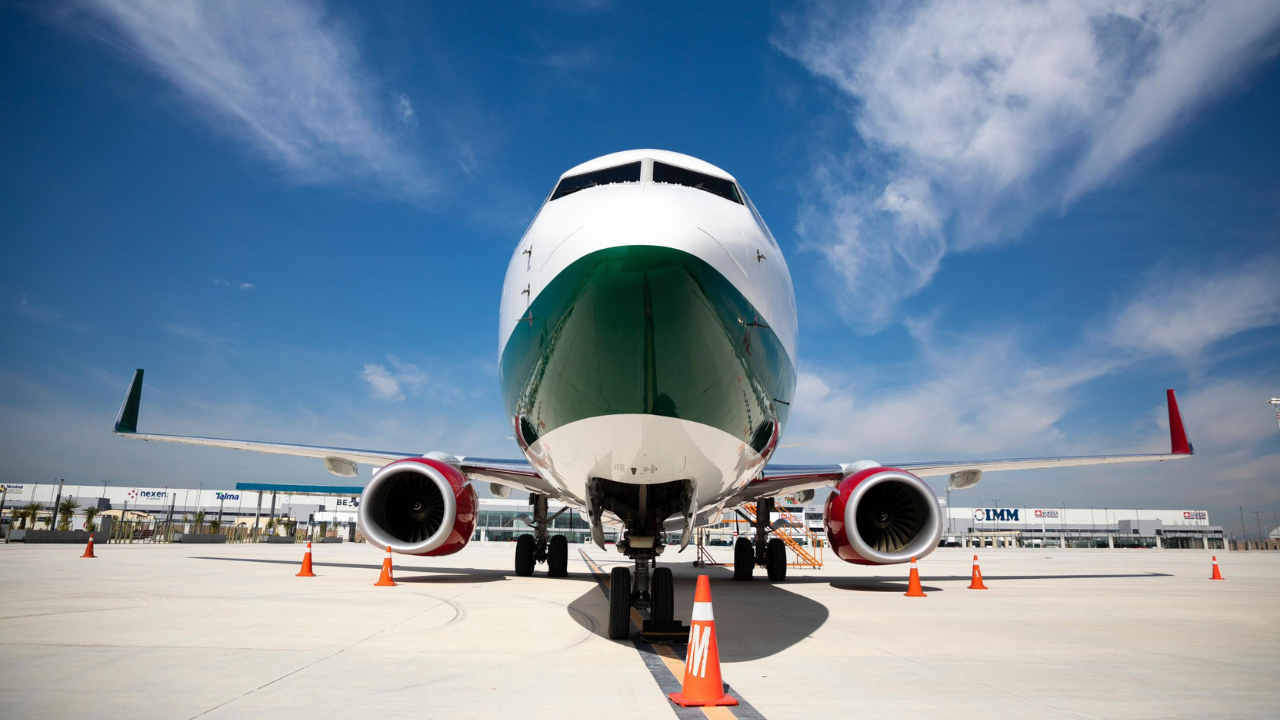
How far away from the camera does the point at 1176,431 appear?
13.9m

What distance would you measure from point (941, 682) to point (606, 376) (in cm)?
292

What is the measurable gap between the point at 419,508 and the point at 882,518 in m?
7.52

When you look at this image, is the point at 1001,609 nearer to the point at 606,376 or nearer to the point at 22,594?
the point at 606,376

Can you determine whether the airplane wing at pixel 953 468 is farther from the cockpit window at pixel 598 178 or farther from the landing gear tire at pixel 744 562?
the cockpit window at pixel 598 178

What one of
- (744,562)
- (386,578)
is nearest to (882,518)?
(744,562)

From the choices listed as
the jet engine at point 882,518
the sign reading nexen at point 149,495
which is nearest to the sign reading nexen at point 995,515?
the jet engine at point 882,518

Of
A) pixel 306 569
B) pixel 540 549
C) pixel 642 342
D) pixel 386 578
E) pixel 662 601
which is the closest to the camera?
pixel 642 342

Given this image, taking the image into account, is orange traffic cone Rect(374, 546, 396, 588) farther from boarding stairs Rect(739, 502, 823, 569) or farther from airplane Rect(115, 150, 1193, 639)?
boarding stairs Rect(739, 502, 823, 569)

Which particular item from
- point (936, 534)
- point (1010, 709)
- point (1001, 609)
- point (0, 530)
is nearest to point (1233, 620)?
point (1001, 609)

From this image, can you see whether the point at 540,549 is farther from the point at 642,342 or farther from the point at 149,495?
the point at 149,495

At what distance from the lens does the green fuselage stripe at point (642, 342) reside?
13.9 ft

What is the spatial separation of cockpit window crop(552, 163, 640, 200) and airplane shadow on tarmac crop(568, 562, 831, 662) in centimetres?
365

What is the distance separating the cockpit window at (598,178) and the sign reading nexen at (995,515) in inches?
3791

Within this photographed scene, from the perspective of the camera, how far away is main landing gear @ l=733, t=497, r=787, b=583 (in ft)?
45.4
